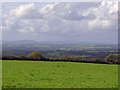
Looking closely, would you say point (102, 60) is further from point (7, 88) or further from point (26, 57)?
point (7, 88)

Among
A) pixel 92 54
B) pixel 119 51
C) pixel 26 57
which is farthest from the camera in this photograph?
pixel 119 51

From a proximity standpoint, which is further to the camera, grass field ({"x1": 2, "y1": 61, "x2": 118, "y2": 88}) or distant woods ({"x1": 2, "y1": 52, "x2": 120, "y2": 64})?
distant woods ({"x1": 2, "y1": 52, "x2": 120, "y2": 64})

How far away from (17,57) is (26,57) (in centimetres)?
235

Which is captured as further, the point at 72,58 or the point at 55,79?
the point at 72,58

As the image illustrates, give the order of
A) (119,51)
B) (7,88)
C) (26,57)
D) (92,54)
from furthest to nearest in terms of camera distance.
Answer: (119,51)
(26,57)
(92,54)
(7,88)

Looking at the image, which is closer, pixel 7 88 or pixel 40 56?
pixel 7 88

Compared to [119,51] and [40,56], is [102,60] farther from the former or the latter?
[40,56]

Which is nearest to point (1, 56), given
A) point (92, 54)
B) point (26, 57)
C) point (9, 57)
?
point (9, 57)

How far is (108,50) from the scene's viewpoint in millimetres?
44562

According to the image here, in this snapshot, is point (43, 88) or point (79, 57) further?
point (79, 57)

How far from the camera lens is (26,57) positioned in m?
45.4

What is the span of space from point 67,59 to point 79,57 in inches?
123

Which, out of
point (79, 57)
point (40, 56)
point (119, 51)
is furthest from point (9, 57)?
point (119, 51)

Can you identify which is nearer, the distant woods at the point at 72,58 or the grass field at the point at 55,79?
the grass field at the point at 55,79
